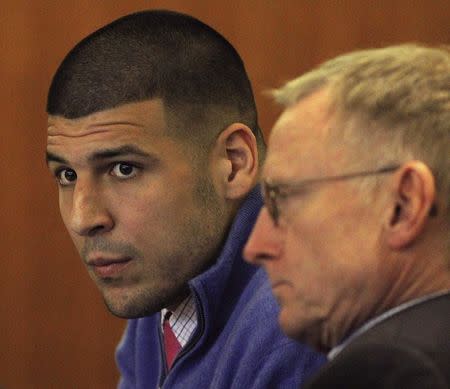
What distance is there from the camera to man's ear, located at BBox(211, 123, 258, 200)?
1.65 m

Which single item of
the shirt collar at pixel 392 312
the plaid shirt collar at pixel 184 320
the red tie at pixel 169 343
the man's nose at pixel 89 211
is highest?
the shirt collar at pixel 392 312

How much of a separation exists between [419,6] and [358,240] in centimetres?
161

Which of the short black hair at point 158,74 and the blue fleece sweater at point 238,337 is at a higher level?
the short black hair at point 158,74

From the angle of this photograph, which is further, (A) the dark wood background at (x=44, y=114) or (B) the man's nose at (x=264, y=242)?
(A) the dark wood background at (x=44, y=114)

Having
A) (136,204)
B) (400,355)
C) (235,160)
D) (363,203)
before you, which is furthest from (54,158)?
(400,355)

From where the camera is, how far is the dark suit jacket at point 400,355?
0.94m

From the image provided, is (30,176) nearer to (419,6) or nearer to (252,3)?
(252,3)

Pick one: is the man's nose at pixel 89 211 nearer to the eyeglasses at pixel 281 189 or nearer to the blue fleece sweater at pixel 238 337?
the blue fleece sweater at pixel 238 337

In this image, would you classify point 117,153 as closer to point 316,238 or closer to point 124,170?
point 124,170

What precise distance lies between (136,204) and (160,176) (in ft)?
0.18

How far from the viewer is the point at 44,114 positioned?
2.68m

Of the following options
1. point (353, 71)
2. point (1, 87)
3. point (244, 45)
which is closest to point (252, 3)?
point (244, 45)

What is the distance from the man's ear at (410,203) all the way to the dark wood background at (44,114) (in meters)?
1.54

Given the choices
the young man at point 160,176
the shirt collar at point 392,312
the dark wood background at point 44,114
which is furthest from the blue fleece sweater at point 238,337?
the dark wood background at point 44,114
